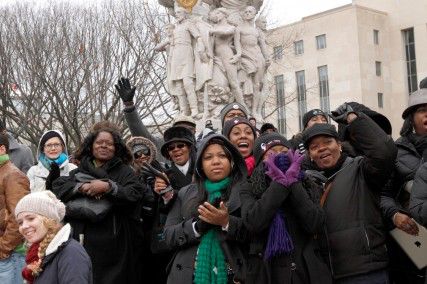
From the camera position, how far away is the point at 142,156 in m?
7.02

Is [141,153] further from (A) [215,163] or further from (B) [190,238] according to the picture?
(B) [190,238]

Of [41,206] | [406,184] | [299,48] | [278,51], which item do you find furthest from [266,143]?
[299,48]

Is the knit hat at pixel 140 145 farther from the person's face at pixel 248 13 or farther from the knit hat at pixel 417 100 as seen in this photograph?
the person's face at pixel 248 13

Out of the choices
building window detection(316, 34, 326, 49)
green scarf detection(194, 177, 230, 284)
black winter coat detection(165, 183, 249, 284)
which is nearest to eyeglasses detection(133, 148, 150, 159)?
black winter coat detection(165, 183, 249, 284)

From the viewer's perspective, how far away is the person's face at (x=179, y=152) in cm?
652

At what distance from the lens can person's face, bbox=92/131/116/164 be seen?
6.21 metres

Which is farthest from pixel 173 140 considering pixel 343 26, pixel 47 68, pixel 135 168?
pixel 343 26

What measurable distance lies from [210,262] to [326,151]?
50.0 inches

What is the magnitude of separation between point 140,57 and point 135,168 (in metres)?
18.7

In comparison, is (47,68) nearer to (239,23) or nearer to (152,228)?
(239,23)

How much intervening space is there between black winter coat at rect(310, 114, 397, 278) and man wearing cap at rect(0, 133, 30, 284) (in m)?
3.31

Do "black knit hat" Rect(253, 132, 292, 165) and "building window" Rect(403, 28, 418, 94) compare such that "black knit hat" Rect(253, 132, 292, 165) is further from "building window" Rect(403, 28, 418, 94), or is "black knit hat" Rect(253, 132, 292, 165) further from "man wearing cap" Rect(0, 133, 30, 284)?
"building window" Rect(403, 28, 418, 94)

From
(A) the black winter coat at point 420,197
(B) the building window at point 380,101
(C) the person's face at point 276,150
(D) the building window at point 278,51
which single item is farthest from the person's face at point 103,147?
(B) the building window at point 380,101

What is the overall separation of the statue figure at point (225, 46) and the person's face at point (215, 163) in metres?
6.85
